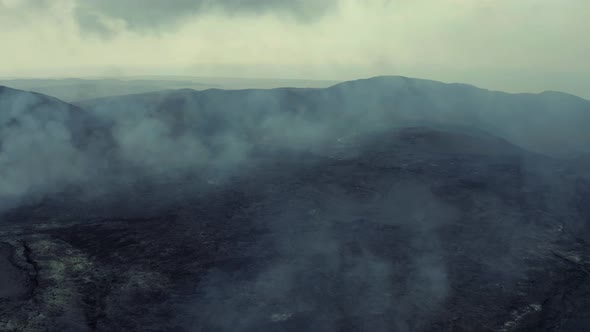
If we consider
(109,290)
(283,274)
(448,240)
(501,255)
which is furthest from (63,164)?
(501,255)

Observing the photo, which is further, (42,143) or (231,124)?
(231,124)

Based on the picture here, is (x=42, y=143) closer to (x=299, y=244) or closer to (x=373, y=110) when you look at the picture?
(x=299, y=244)

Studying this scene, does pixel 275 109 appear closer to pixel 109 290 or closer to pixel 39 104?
pixel 39 104

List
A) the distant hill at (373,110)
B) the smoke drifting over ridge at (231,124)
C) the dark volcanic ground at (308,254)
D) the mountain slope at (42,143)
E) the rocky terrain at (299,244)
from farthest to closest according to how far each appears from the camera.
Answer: the distant hill at (373,110) < the smoke drifting over ridge at (231,124) < the mountain slope at (42,143) < the rocky terrain at (299,244) < the dark volcanic ground at (308,254)

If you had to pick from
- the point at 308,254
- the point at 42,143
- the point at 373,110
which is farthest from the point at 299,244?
the point at 373,110

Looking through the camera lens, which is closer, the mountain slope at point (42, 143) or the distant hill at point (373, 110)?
the mountain slope at point (42, 143)

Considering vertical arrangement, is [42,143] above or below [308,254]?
above

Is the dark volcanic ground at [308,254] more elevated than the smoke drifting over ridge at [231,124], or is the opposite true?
the smoke drifting over ridge at [231,124]

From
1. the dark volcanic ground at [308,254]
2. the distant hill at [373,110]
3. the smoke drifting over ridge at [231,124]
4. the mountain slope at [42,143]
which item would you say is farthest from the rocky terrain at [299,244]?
the distant hill at [373,110]

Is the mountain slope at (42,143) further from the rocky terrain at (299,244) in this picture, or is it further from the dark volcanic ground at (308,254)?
the dark volcanic ground at (308,254)
